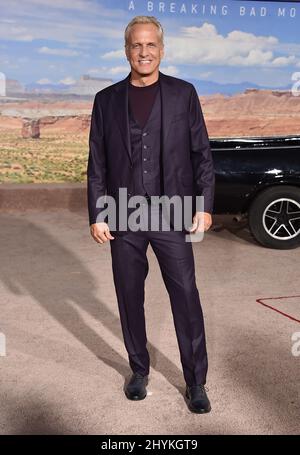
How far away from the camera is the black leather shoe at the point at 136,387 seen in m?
3.30

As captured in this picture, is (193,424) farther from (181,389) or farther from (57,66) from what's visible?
(57,66)

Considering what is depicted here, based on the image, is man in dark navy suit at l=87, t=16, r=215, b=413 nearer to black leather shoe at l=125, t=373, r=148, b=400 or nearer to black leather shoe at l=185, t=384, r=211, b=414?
black leather shoe at l=185, t=384, r=211, b=414

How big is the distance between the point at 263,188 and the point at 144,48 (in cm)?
365

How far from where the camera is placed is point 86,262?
19.6 ft

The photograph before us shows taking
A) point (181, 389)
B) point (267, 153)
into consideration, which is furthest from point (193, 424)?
point (267, 153)

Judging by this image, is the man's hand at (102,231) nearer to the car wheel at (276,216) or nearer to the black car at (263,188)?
the black car at (263,188)

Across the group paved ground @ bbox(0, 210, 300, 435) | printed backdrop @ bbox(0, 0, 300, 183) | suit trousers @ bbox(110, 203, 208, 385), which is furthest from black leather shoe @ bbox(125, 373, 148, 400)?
printed backdrop @ bbox(0, 0, 300, 183)

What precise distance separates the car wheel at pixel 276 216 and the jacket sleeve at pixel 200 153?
3359mm

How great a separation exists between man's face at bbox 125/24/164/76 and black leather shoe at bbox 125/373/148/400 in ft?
4.99

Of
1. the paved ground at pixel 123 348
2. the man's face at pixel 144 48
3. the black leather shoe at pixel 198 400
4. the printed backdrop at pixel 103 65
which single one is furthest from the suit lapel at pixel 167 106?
the printed backdrop at pixel 103 65

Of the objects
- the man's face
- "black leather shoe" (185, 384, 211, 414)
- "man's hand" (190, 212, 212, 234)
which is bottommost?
"black leather shoe" (185, 384, 211, 414)

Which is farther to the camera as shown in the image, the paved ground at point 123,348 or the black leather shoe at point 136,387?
the black leather shoe at point 136,387

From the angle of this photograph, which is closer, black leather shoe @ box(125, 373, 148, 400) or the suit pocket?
the suit pocket

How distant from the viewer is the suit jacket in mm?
2918
